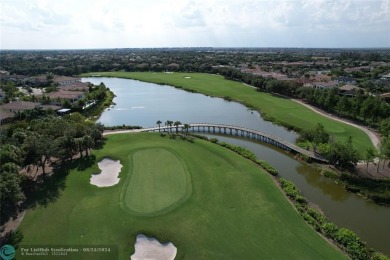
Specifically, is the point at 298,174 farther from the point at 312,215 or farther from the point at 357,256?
the point at 357,256

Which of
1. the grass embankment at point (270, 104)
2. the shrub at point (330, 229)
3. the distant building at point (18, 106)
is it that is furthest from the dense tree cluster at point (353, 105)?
the distant building at point (18, 106)

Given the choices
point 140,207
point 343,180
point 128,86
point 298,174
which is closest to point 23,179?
point 140,207

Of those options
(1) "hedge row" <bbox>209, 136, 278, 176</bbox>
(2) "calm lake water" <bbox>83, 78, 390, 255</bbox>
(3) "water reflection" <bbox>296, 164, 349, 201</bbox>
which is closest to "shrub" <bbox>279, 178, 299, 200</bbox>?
→ (2) "calm lake water" <bbox>83, 78, 390, 255</bbox>

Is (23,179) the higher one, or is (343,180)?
(23,179)

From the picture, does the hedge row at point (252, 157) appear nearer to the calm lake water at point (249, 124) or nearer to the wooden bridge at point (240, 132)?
the calm lake water at point (249, 124)

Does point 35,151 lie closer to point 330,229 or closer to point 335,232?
point 330,229

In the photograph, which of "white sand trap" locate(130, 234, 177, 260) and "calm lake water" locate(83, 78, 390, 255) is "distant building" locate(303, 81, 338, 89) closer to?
"calm lake water" locate(83, 78, 390, 255)
